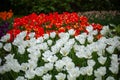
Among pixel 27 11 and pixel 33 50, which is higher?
pixel 33 50

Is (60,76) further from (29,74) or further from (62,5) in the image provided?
(62,5)

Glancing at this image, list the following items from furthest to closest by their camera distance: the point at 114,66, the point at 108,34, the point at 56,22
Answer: the point at 56,22, the point at 108,34, the point at 114,66

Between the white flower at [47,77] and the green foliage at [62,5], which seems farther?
the green foliage at [62,5]

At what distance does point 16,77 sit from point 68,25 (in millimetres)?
3275

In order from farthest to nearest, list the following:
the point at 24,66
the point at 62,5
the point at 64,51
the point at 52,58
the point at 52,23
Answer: the point at 62,5 < the point at 52,23 < the point at 64,51 < the point at 52,58 < the point at 24,66

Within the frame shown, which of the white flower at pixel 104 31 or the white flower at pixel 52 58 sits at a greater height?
the white flower at pixel 52 58

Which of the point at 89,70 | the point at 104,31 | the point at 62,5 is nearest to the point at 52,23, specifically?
the point at 104,31

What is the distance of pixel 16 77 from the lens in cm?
473

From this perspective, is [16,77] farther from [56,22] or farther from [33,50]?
[56,22]

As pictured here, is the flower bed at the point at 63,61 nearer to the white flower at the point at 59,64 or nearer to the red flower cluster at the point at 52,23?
the white flower at the point at 59,64

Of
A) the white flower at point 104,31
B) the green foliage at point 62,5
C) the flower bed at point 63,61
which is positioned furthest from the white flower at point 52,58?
the green foliage at point 62,5

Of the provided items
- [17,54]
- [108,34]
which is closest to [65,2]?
[108,34]

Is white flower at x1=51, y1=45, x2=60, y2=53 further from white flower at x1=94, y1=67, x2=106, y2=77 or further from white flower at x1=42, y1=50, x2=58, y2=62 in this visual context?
white flower at x1=94, y1=67, x2=106, y2=77

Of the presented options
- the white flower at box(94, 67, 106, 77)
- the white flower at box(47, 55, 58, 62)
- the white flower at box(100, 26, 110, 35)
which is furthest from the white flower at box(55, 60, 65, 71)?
the white flower at box(100, 26, 110, 35)
